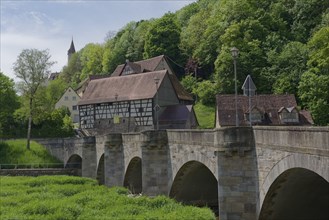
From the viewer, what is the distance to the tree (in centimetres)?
5366

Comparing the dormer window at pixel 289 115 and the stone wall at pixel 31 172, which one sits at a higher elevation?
the dormer window at pixel 289 115

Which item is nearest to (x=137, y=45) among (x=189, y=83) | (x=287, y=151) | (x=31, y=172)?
(x=189, y=83)

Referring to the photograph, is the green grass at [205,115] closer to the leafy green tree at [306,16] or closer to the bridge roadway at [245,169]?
the leafy green tree at [306,16]

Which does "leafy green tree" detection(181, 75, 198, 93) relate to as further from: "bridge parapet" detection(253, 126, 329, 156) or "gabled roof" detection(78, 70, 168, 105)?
"bridge parapet" detection(253, 126, 329, 156)

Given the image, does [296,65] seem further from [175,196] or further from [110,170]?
[175,196]

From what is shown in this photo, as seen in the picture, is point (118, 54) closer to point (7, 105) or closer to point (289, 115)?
point (7, 105)

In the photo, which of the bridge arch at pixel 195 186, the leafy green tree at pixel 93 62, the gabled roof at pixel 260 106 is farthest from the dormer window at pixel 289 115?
the leafy green tree at pixel 93 62

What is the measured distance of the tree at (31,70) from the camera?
176 ft

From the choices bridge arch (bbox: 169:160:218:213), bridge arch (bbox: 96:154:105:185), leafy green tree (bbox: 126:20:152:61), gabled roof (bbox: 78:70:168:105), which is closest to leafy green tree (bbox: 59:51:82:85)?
leafy green tree (bbox: 126:20:152:61)

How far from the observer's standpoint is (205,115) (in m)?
60.8

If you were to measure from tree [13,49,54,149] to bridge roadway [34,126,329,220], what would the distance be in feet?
102

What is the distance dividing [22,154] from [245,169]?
41.5 m

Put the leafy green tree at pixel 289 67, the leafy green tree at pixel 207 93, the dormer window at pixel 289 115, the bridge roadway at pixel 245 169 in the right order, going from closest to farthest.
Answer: the bridge roadway at pixel 245 169, the dormer window at pixel 289 115, the leafy green tree at pixel 289 67, the leafy green tree at pixel 207 93

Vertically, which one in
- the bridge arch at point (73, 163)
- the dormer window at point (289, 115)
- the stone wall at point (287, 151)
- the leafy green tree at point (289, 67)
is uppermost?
the leafy green tree at point (289, 67)
